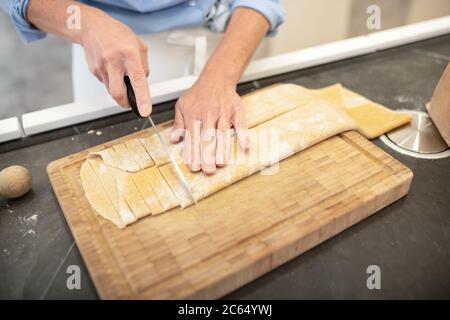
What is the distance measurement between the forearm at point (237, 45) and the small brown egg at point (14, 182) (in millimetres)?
577

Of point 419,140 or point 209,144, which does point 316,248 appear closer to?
point 209,144

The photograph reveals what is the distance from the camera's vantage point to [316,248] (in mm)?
875

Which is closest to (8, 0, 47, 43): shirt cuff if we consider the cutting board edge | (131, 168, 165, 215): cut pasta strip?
(131, 168, 165, 215): cut pasta strip

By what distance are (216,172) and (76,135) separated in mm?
515

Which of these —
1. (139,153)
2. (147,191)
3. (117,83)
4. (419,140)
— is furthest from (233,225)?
(419,140)

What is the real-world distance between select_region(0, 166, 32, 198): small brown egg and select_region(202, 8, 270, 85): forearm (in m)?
0.58

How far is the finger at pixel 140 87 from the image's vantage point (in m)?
0.96

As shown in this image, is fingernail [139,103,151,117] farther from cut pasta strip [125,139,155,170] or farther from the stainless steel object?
the stainless steel object

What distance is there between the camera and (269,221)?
85cm

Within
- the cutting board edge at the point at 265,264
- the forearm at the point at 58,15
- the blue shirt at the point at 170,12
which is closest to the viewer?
the cutting board edge at the point at 265,264

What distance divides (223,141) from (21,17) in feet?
2.52

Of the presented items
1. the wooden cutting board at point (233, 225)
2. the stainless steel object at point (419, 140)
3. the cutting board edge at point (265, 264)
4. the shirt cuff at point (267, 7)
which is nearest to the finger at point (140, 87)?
the wooden cutting board at point (233, 225)

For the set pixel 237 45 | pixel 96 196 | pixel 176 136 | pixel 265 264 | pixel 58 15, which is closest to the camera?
pixel 265 264

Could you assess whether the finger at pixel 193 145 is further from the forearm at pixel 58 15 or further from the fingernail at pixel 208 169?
the forearm at pixel 58 15
